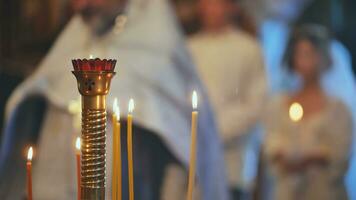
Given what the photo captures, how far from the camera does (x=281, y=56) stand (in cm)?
191

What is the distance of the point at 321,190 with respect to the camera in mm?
1839

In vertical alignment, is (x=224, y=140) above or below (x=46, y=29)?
below

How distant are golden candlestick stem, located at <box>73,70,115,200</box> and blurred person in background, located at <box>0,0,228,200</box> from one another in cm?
103

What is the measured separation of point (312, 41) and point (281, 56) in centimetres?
11

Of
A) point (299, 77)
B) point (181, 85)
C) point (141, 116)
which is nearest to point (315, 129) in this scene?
point (299, 77)

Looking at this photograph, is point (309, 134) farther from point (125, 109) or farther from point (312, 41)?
point (125, 109)

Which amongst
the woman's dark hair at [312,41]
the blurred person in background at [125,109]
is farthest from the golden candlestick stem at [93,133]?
the woman's dark hair at [312,41]

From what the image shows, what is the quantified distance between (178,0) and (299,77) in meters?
0.46

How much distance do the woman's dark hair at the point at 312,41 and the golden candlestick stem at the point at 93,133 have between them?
134cm

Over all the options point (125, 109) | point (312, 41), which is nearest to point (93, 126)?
point (125, 109)

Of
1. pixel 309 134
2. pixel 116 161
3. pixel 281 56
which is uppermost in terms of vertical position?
pixel 281 56

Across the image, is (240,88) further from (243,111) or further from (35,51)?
(35,51)

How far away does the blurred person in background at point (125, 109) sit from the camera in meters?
1.69

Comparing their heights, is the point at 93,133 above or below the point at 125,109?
below
